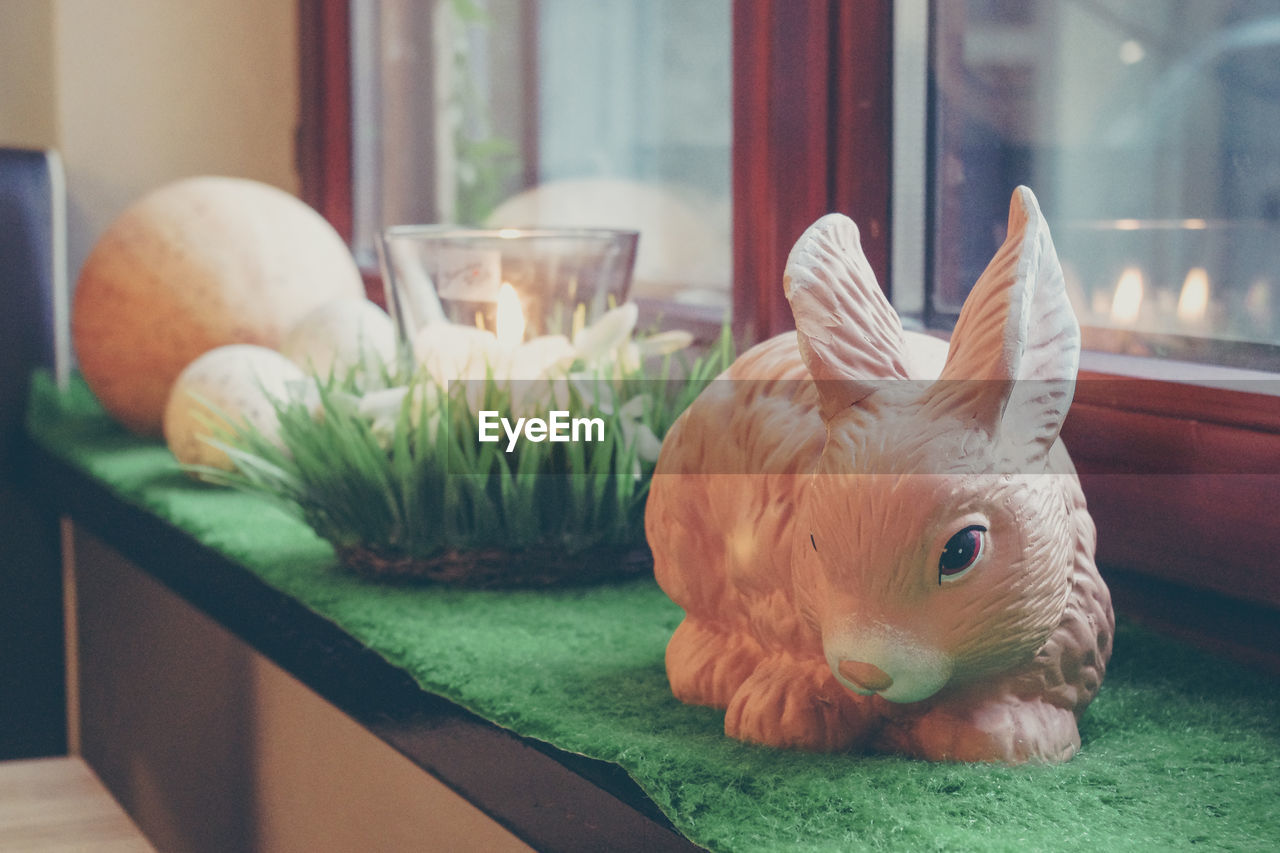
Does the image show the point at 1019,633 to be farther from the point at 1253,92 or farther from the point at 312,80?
the point at 312,80

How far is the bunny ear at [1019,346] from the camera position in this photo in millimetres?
391

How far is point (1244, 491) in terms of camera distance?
0.57 meters

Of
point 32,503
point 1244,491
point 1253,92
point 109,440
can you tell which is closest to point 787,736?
point 1244,491

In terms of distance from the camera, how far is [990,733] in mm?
446

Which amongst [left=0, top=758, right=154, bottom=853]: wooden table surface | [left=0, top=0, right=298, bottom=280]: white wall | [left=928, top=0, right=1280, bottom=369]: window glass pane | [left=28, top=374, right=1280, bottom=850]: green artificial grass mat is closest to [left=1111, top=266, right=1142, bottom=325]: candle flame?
[left=928, top=0, right=1280, bottom=369]: window glass pane

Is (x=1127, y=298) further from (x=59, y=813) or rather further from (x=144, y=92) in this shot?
(x=144, y=92)

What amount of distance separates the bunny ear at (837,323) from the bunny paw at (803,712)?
11 cm

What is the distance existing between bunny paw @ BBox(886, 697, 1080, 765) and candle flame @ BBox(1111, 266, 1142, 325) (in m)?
0.31

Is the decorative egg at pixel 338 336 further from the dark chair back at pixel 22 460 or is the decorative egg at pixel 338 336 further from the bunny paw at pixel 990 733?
the bunny paw at pixel 990 733

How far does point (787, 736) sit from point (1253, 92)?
0.42 m

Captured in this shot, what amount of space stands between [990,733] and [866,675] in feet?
0.24

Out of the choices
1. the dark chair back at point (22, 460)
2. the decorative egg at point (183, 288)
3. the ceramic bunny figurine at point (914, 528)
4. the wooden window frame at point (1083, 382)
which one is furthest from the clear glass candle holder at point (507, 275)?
the dark chair back at point (22, 460)

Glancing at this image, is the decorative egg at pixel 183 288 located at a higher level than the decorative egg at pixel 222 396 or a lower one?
higher

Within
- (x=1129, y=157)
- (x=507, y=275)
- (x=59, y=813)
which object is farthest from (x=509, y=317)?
(x=59, y=813)
